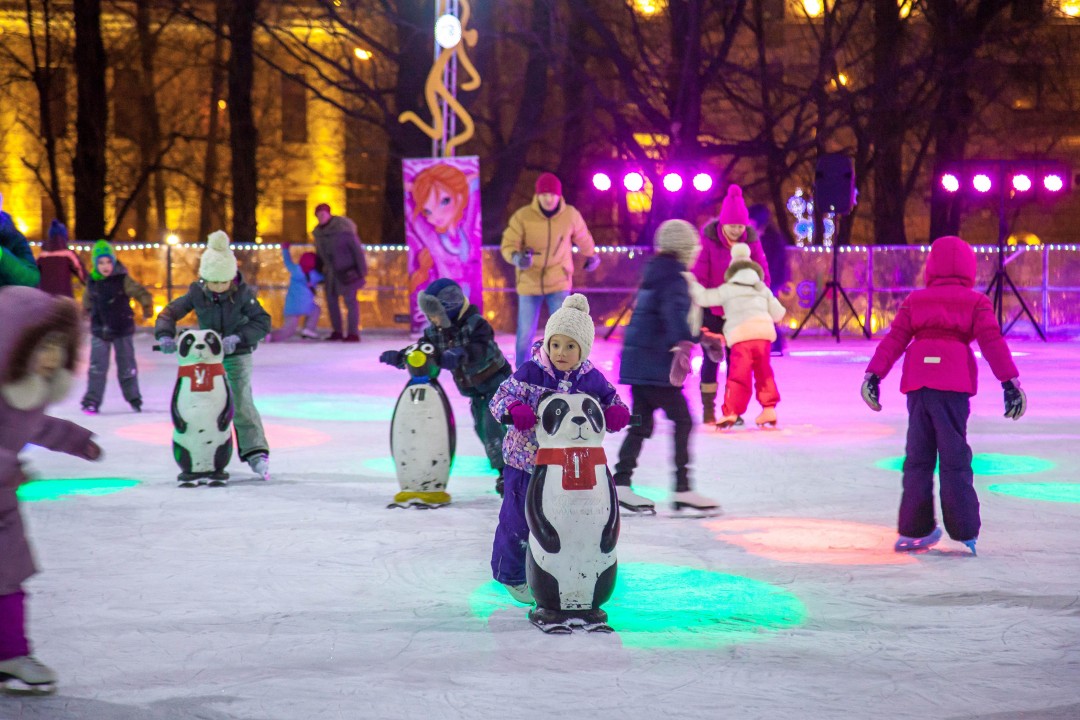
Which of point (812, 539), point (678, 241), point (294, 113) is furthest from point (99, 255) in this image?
point (294, 113)

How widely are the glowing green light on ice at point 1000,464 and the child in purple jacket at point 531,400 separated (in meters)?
3.62

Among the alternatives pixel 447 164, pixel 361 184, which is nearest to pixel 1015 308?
pixel 447 164

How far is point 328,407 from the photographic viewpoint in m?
11.2

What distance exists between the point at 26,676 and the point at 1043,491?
17.6ft

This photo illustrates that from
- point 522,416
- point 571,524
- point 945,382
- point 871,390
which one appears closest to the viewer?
point 571,524

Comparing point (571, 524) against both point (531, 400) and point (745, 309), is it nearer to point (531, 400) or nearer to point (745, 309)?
point (531, 400)

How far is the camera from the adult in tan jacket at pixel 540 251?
464 inches

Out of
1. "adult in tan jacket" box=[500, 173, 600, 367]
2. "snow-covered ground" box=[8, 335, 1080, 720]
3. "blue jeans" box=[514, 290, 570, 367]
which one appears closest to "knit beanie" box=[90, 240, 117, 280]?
"snow-covered ground" box=[8, 335, 1080, 720]

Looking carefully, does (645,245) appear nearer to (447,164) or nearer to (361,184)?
(447,164)

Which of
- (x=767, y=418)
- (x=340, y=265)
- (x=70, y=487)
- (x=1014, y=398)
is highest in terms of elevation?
(x=340, y=265)

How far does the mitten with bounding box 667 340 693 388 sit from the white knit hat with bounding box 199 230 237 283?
247 centimetres

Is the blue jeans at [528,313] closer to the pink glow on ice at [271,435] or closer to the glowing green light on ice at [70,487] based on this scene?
the pink glow on ice at [271,435]

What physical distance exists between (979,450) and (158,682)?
247 inches

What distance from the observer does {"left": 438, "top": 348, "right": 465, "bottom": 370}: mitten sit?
675 centimetres
